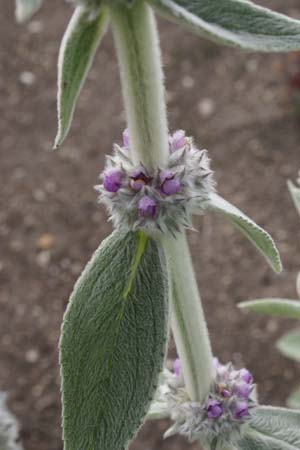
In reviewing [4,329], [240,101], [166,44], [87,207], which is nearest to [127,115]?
[4,329]

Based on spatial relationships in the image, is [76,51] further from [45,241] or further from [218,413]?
[45,241]

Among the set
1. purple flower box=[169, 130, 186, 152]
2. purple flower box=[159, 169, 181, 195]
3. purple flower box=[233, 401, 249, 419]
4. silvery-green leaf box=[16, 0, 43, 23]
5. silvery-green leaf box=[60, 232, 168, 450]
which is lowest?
purple flower box=[233, 401, 249, 419]

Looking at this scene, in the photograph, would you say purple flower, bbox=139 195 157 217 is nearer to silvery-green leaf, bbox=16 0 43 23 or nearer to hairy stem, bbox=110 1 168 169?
hairy stem, bbox=110 1 168 169

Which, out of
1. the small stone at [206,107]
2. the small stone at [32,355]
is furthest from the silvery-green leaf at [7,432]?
the small stone at [206,107]

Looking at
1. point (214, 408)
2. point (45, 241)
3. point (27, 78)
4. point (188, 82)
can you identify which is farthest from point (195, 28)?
point (27, 78)

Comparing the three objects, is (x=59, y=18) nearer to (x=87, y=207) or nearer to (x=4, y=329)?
(x=87, y=207)

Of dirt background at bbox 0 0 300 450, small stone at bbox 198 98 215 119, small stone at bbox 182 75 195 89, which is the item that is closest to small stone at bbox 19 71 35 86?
dirt background at bbox 0 0 300 450

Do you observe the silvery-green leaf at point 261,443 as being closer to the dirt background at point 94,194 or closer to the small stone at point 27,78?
the dirt background at point 94,194
